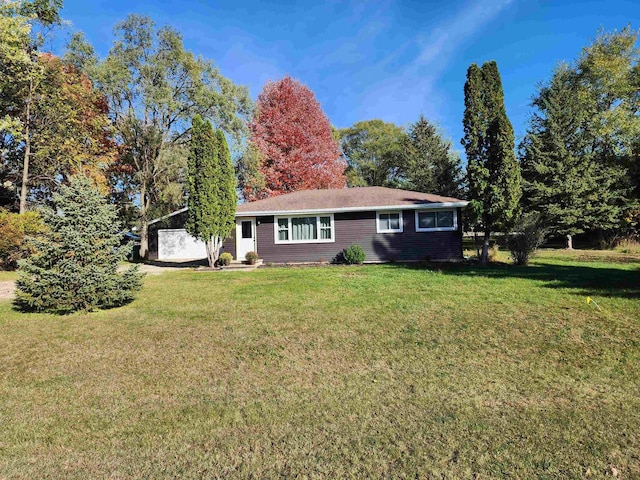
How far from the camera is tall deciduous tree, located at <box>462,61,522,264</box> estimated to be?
1220 cm

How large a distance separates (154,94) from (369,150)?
935 inches

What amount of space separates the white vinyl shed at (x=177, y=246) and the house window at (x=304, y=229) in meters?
9.82

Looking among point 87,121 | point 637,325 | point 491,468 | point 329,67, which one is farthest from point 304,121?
point 491,468

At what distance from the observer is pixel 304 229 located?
15625 mm

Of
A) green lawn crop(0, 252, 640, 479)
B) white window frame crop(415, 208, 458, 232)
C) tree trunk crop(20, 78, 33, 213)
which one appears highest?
tree trunk crop(20, 78, 33, 213)

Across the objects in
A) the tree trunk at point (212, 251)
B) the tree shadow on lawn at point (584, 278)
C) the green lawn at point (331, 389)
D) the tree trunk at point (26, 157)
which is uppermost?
the tree trunk at point (26, 157)

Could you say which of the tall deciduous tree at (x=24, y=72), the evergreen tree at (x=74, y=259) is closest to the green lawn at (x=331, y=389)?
the evergreen tree at (x=74, y=259)

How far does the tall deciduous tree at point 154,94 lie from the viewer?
795 inches

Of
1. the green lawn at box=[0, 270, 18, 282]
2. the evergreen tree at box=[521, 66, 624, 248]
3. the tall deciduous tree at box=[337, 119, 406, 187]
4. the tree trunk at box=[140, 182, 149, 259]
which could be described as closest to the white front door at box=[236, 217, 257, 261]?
the green lawn at box=[0, 270, 18, 282]

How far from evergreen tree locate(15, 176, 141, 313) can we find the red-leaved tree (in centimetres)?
1864

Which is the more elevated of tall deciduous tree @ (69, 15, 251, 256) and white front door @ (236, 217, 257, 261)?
tall deciduous tree @ (69, 15, 251, 256)

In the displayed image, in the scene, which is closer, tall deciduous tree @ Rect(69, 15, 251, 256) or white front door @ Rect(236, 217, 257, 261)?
white front door @ Rect(236, 217, 257, 261)

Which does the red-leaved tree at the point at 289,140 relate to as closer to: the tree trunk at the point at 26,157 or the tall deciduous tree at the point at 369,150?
the tall deciduous tree at the point at 369,150

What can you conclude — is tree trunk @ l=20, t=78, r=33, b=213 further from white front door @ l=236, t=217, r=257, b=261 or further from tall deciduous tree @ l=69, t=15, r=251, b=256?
white front door @ l=236, t=217, r=257, b=261
